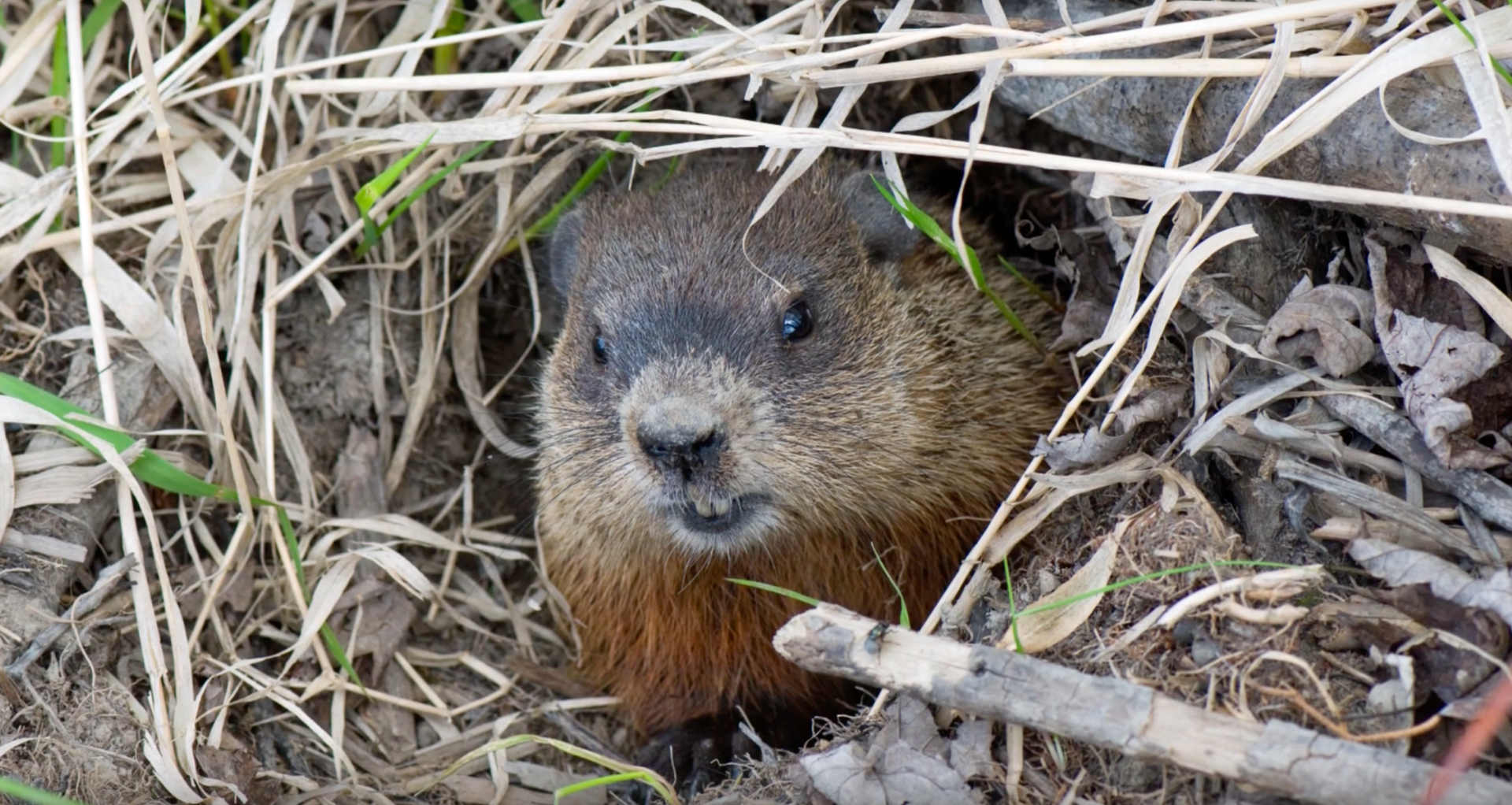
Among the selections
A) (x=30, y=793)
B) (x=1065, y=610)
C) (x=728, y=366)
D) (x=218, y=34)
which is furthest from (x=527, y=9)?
(x=30, y=793)

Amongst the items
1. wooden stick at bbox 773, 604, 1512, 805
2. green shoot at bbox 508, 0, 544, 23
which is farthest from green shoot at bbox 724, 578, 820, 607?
green shoot at bbox 508, 0, 544, 23

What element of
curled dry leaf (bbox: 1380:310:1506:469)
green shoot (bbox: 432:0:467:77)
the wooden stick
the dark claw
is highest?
green shoot (bbox: 432:0:467:77)

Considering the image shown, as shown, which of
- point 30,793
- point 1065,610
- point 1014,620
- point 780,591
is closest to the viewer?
point 30,793

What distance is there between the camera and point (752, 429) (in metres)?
3.36

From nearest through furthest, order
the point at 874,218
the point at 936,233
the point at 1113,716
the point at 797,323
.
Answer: the point at 1113,716
the point at 936,233
the point at 797,323
the point at 874,218

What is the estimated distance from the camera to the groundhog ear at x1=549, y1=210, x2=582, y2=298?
176 inches

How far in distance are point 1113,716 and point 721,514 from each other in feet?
4.27

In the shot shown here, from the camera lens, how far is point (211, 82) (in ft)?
15.1

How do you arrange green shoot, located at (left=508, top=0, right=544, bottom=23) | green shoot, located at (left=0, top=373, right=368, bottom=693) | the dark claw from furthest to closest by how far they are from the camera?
green shoot, located at (left=508, top=0, right=544, bottom=23) → the dark claw → green shoot, located at (left=0, top=373, right=368, bottom=693)

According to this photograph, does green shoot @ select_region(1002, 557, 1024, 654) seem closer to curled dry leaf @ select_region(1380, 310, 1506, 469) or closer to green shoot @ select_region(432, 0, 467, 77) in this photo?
curled dry leaf @ select_region(1380, 310, 1506, 469)

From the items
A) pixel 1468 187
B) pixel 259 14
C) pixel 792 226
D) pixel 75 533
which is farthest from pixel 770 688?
pixel 259 14

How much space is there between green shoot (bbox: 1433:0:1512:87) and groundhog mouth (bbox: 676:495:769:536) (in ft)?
6.39

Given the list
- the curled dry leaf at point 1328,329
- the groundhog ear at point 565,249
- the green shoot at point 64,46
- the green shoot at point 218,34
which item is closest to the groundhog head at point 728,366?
the groundhog ear at point 565,249

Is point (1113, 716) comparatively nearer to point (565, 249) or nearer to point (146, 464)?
point (565, 249)
